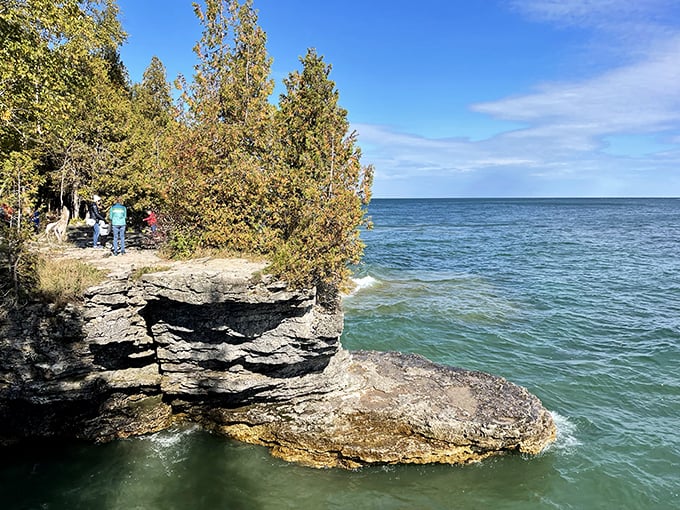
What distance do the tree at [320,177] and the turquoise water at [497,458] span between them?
6.71 m

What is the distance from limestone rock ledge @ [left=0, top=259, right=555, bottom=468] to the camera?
12930 millimetres

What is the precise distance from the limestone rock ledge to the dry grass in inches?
14.6

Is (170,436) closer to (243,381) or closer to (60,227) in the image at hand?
(243,381)

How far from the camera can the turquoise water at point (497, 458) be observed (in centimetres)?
1212

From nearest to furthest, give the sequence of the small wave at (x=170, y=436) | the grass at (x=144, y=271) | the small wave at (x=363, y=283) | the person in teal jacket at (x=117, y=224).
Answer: the grass at (x=144, y=271) < the small wave at (x=170, y=436) < the person in teal jacket at (x=117, y=224) < the small wave at (x=363, y=283)

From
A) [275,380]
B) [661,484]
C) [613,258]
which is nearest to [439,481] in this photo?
[275,380]

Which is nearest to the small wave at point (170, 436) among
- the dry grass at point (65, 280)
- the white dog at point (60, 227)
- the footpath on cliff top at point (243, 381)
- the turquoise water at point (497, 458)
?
the turquoise water at point (497, 458)

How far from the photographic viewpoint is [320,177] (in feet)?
50.1

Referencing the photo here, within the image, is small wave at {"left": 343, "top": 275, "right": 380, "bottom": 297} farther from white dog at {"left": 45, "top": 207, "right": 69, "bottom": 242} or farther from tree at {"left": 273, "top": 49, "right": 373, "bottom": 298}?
white dog at {"left": 45, "top": 207, "right": 69, "bottom": 242}

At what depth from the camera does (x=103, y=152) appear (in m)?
24.2

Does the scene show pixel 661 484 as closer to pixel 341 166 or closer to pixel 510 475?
pixel 510 475

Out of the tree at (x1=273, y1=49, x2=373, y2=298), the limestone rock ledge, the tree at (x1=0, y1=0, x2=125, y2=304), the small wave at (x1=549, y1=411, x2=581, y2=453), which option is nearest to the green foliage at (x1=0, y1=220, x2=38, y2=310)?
the tree at (x1=0, y1=0, x2=125, y2=304)

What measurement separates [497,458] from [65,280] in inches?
589

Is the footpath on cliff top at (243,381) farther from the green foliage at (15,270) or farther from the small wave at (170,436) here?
the green foliage at (15,270)
